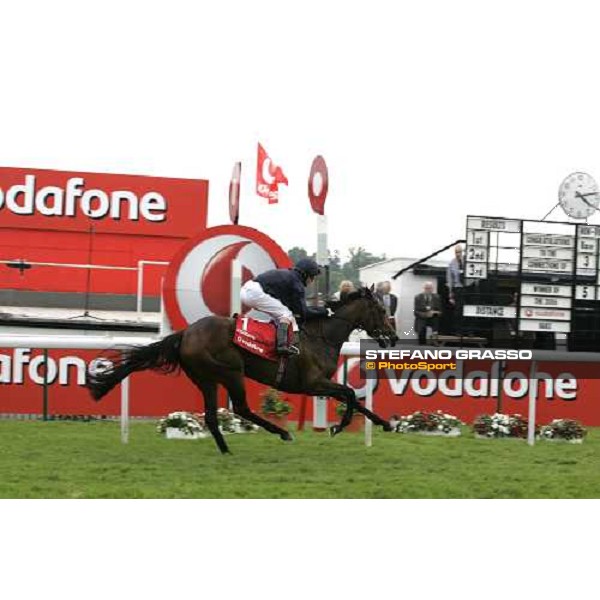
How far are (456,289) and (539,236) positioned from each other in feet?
4.30

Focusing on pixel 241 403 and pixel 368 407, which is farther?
pixel 368 407

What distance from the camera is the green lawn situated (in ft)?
25.7

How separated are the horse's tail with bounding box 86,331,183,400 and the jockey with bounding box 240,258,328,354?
85cm

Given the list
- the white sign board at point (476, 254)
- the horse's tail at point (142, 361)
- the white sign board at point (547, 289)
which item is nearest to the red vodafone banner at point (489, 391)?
the white sign board at point (547, 289)

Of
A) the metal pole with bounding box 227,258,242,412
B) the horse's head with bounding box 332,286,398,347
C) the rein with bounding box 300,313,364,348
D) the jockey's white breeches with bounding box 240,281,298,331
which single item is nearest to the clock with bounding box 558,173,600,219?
the metal pole with bounding box 227,258,242,412

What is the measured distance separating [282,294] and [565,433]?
12.9ft

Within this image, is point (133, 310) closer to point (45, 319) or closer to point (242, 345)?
point (45, 319)

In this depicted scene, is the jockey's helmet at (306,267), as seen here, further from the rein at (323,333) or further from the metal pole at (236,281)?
the metal pole at (236,281)

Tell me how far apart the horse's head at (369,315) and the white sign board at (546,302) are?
3782 mm

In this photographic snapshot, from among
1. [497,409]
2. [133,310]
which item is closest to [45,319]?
[133,310]

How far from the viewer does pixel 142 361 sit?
33.5 ft

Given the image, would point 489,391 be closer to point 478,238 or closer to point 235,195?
point 478,238

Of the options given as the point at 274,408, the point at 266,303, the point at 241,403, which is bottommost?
the point at 274,408

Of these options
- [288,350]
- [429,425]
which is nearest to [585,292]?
A: [429,425]
